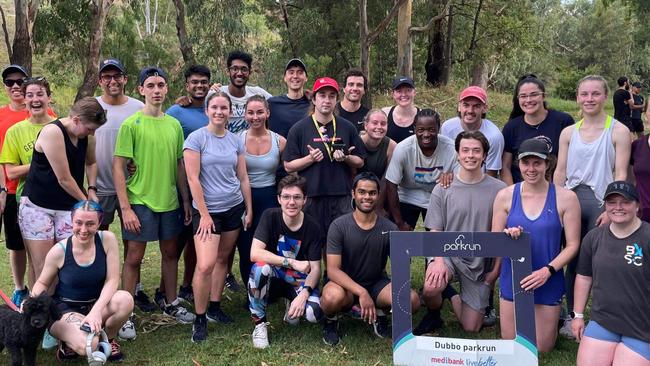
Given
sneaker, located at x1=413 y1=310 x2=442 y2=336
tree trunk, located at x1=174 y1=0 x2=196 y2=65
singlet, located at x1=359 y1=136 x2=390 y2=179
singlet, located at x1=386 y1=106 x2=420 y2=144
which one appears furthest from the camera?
tree trunk, located at x1=174 y1=0 x2=196 y2=65

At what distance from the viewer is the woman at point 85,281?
446cm

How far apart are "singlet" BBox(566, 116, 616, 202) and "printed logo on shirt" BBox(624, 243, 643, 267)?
2.84 feet

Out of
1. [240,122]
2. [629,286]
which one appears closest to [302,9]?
[240,122]

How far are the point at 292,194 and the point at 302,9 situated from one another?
15.8 m

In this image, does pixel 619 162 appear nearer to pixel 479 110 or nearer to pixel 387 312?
pixel 479 110

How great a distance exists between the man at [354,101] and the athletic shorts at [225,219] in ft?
4.74

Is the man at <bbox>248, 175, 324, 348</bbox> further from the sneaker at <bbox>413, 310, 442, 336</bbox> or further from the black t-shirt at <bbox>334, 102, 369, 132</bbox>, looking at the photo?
the black t-shirt at <bbox>334, 102, 369, 132</bbox>

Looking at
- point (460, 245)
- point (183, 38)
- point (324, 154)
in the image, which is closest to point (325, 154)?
point (324, 154)

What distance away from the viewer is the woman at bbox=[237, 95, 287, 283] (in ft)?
18.0

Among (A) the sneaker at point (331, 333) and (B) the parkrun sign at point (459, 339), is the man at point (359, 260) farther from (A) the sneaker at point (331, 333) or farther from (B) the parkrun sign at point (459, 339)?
(B) the parkrun sign at point (459, 339)

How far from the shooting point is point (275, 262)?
4.95 m

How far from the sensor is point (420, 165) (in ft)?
18.2

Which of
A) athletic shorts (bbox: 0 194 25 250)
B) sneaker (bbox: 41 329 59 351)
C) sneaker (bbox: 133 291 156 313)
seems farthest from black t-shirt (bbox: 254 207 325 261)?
athletic shorts (bbox: 0 194 25 250)

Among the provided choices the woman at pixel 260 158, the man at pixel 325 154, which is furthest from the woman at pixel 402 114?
the woman at pixel 260 158
